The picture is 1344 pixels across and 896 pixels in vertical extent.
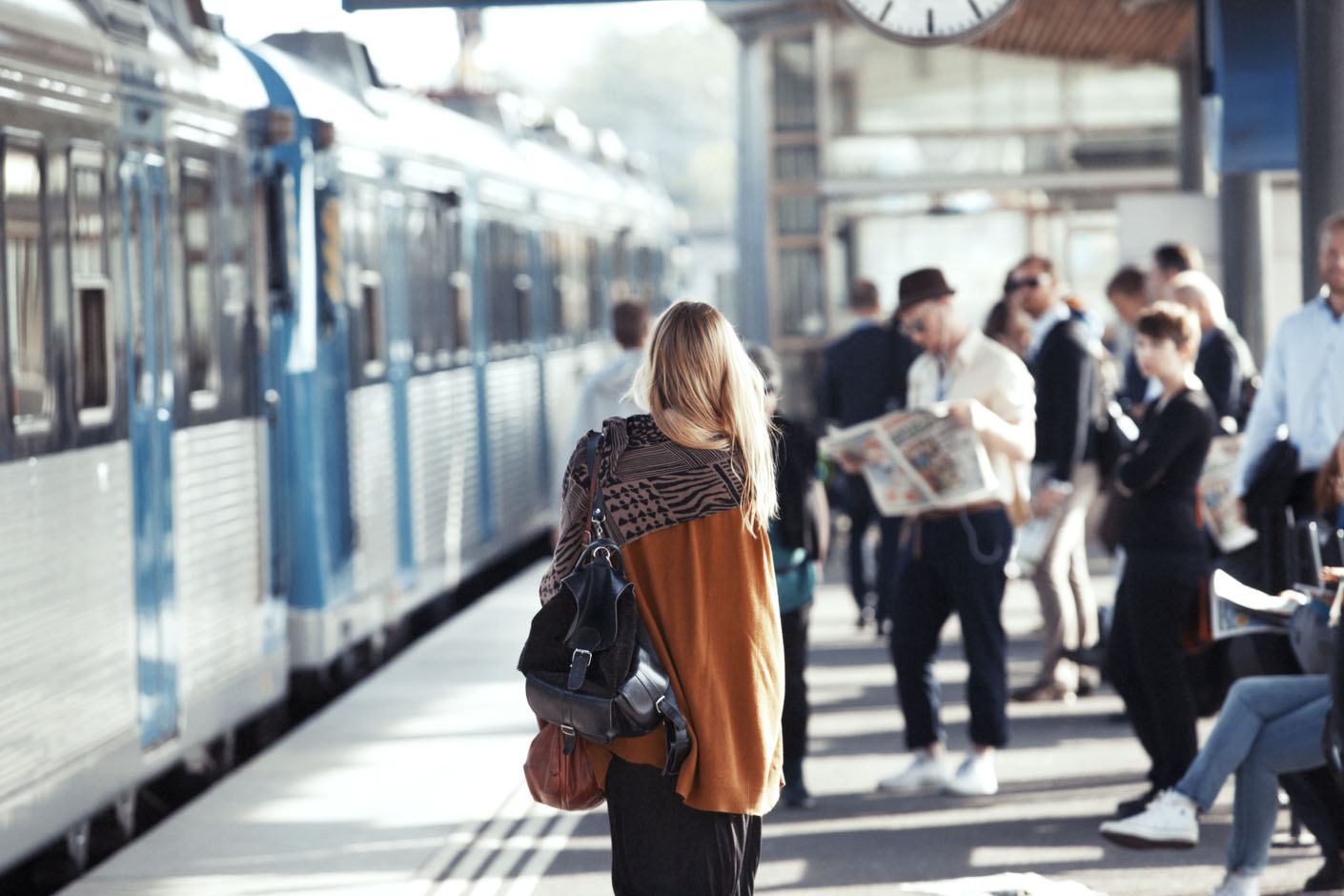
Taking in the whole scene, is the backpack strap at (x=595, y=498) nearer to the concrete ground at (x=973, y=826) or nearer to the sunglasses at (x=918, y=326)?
the concrete ground at (x=973, y=826)

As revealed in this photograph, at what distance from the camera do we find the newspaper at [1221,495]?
299 inches

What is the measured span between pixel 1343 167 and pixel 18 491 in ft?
15.9

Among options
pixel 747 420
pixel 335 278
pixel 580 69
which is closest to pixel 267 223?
pixel 335 278

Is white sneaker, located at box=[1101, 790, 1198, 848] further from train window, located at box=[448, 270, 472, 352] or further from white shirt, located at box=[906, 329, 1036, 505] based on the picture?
train window, located at box=[448, 270, 472, 352]

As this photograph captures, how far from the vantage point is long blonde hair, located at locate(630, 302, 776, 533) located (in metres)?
4.16

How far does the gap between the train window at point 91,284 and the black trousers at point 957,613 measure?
294cm

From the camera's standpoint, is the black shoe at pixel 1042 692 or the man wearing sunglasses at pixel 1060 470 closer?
the man wearing sunglasses at pixel 1060 470

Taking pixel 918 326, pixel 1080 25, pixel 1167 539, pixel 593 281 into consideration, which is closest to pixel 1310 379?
pixel 1167 539

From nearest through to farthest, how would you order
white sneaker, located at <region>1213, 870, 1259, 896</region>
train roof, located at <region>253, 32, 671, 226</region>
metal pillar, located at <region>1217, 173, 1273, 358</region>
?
white sneaker, located at <region>1213, 870, 1259, 896</region>
train roof, located at <region>253, 32, 671, 226</region>
metal pillar, located at <region>1217, 173, 1273, 358</region>

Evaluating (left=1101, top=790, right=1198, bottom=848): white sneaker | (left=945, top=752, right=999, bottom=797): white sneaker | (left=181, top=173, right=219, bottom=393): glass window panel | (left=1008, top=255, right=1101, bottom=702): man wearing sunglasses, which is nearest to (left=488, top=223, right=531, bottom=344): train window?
(left=1008, top=255, right=1101, bottom=702): man wearing sunglasses

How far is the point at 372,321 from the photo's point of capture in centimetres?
1098

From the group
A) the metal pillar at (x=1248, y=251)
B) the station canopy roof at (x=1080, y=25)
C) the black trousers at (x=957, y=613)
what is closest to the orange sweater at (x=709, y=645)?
the black trousers at (x=957, y=613)

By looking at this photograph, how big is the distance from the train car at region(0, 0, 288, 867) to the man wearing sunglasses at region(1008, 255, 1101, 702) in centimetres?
340

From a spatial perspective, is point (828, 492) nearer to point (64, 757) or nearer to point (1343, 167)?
point (1343, 167)
